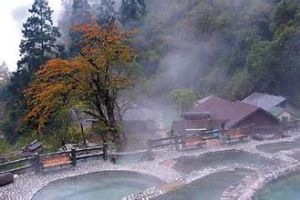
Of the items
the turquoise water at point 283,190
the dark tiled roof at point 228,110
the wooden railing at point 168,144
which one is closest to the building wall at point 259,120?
the dark tiled roof at point 228,110

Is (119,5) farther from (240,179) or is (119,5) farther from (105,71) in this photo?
(240,179)

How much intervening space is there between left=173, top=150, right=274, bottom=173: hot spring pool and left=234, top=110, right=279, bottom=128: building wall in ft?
18.9

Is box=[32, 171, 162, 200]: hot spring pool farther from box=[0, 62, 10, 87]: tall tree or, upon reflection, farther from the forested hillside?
box=[0, 62, 10, 87]: tall tree

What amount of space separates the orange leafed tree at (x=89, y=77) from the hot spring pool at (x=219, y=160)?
621cm

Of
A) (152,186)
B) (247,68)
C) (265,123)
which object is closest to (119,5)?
(247,68)

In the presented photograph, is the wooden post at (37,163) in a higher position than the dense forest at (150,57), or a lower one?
lower

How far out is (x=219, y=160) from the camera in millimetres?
20250

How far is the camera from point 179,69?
172 ft

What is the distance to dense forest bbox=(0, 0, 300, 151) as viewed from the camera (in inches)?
918

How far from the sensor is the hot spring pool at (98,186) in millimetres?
15766

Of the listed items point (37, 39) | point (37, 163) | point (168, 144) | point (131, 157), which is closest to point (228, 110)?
point (168, 144)

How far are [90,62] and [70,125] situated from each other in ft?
15.7

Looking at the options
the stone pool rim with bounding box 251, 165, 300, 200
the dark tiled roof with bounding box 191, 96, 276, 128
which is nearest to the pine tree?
the dark tiled roof with bounding box 191, 96, 276, 128

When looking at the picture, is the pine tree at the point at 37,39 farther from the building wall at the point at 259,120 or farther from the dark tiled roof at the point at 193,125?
the building wall at the point at 259,120
